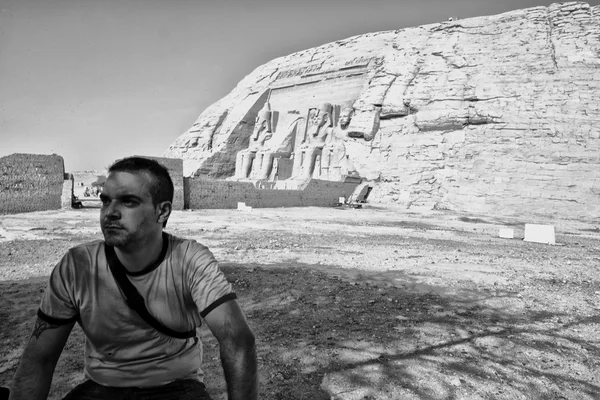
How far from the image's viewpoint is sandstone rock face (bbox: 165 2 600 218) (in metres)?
22.1

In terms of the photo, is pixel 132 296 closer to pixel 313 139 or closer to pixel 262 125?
pixel 313 139

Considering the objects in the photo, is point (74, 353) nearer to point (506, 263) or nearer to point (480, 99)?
point (506, 263)

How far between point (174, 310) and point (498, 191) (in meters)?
25.0

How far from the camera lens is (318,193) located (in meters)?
23.3

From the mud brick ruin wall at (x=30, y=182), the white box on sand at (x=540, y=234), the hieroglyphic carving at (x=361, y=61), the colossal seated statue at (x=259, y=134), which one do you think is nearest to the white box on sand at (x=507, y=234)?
the white box on sand at (x=540, y=234)

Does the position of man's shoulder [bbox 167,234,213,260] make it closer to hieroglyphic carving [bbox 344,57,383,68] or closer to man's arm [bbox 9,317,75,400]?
man's arm [bbox 9,317,75,400]

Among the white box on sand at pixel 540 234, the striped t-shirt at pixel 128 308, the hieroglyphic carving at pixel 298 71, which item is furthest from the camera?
the hieroglyphic carving at pixel 298 71

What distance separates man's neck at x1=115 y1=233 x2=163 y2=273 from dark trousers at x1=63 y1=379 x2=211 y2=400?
46 cm

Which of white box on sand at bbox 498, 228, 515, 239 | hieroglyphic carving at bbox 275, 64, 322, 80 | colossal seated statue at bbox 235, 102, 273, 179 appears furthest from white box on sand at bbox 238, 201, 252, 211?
hieroglyphic carving at bbox 275, 64, 322, 80

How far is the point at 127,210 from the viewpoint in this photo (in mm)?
1426

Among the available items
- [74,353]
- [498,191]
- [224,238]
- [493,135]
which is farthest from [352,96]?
[74,353]

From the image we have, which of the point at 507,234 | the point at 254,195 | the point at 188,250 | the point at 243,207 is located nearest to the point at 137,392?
the point at 188,250

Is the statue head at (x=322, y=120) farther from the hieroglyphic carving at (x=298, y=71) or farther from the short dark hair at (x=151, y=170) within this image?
the short dark hair at (x=151, y=170)

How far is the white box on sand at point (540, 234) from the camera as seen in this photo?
1036cm
